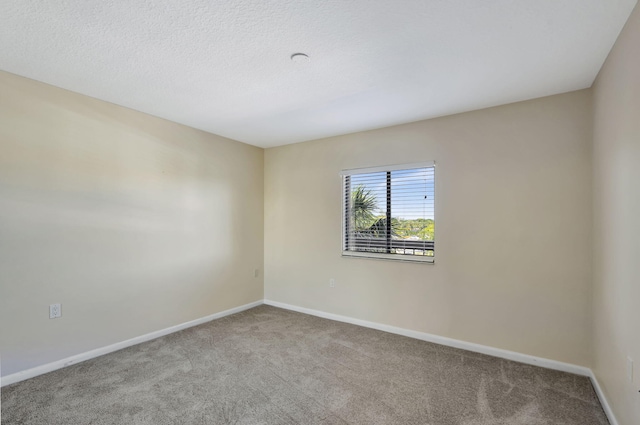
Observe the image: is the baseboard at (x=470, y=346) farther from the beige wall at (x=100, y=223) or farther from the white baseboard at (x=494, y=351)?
the beige wall at (x=100, y=223)

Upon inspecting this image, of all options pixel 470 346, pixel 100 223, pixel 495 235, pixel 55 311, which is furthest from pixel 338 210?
pixel 55 311

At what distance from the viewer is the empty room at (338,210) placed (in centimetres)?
178

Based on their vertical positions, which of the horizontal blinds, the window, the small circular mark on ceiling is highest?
the small circular mark on ceiling

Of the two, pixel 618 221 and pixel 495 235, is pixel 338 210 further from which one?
pixel 618 221

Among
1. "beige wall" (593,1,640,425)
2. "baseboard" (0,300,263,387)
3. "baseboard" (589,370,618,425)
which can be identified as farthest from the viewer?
"baseboard" (0,300,263,387)

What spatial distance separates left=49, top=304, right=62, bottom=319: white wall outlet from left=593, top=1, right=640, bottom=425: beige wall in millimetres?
3993

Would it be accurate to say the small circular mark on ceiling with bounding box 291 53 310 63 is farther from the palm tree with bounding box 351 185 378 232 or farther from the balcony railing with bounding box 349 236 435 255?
the balcony railing with bounding box 349 236 435 255

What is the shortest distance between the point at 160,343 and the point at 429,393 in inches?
103

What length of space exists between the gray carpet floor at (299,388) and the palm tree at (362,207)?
1409mm

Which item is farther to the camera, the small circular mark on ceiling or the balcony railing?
the balcony railing

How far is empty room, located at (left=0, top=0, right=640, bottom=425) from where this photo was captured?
1.78 m

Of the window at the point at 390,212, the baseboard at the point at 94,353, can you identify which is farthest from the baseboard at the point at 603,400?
the baseboard at the point at 94,353

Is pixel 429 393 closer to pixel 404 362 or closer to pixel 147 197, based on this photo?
pixel 404 362

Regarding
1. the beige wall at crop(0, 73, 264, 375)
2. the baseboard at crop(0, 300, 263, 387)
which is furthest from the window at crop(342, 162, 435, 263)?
the baseboard at crop(0, 300, 263, 387)
